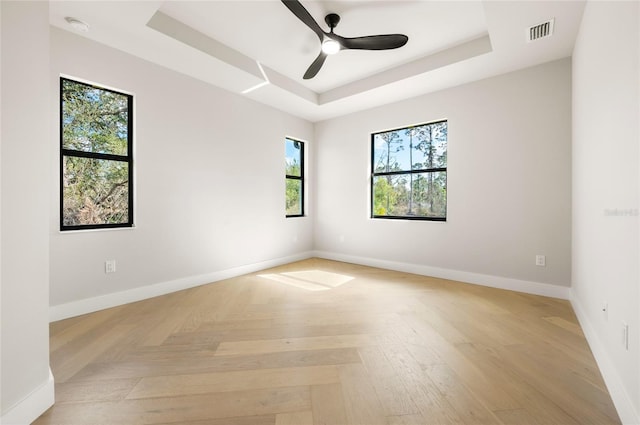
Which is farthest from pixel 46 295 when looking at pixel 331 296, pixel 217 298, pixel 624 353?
pixel 624 353

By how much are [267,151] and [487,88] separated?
3151 millimetres

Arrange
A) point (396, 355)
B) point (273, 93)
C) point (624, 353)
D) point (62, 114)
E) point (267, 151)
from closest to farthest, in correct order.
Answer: point (624, 353), point (396, 355), point (62, 114), point (273, 93), point (267, 151)

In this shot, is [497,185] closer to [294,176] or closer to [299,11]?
[299,11]

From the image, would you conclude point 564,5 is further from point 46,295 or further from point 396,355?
point 46,295

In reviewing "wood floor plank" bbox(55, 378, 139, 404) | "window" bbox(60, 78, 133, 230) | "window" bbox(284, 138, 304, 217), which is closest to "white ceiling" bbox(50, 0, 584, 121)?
"window" bbox(60, 78, 133, 230)

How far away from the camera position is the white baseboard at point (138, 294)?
2494 mm

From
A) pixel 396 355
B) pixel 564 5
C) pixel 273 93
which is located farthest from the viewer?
pixel 273 93

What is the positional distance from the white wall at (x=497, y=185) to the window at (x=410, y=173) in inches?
5.7

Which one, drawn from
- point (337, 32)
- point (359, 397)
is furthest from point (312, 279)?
point (337, 32)

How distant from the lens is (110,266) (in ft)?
9.16

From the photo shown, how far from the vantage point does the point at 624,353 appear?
135 cm

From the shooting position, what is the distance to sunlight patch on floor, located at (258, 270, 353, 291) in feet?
11.5

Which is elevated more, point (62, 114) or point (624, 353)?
point (62, 114)

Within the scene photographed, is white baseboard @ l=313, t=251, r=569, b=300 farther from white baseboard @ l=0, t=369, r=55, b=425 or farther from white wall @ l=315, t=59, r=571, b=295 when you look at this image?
white baseboard @ l=0, t=369, r=55, b=425
